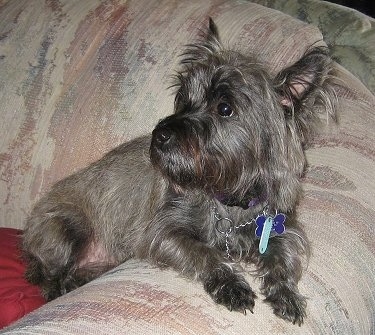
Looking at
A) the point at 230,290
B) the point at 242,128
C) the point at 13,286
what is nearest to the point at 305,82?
the point at 242,128

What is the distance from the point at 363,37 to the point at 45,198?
150cm

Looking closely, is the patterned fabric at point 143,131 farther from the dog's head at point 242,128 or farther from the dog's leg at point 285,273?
the dog's head at point 242,128

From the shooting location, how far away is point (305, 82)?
2135 millimetres

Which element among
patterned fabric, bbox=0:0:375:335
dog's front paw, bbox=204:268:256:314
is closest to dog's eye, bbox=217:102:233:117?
patterned fabric, bbox=0:0:375:335

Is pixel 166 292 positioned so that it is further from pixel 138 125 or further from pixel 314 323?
pixel 138 125

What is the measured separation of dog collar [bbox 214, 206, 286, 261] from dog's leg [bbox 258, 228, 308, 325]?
36mm

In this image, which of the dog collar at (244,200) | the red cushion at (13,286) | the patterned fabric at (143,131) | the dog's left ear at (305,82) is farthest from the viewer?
the red cushion at (13,286)

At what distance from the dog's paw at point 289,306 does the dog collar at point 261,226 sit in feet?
0.84

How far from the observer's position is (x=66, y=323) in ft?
5.24

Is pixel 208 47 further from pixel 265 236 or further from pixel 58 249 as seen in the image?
pixel 58 249

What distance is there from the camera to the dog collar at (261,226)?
2158mm

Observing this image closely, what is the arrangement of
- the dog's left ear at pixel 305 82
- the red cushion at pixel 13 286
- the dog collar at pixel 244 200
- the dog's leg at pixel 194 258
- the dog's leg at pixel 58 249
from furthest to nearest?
the dog's leg at pixel 58 249, the red cushion at pixel 13 286, the dog collar at pixel 244 200, the dog's left ear at pixel 305 82, the dog's leg at pixel 194 258

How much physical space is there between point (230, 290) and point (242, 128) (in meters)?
0.55

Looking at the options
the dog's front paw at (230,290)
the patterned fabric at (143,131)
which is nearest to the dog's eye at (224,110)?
the patterned fabric at (143,131)
